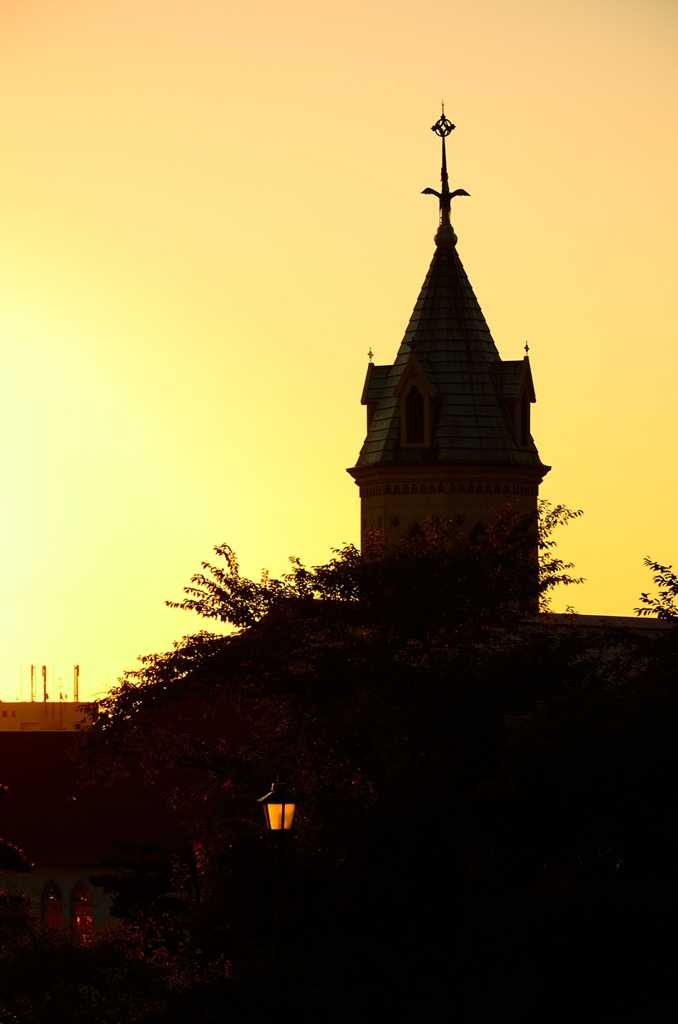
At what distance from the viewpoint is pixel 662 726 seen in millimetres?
29359

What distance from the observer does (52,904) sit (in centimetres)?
5178

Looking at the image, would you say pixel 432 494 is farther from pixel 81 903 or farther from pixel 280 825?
pixel 280 825

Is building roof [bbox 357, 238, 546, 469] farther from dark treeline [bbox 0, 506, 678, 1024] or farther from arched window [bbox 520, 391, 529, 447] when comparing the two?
dark treeline [bbox 0, 506, 678, 1024]

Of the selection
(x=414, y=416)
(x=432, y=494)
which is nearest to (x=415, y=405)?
(x=414, y=416)

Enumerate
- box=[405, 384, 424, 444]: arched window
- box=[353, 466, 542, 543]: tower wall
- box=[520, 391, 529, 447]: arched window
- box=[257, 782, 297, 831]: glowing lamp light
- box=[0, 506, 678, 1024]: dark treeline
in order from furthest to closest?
box=[520, 391, 529, 447]: arched window → box=[405, 384, 424, 444]: arched window → box=[353, 466, 542, 543]: tower wall → box=[0, 506, 678, 1024]: dark treeline → box=[257, 782, 297, 831]: glowing lamp light

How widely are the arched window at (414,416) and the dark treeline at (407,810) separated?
3863cm

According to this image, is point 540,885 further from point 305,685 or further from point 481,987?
point 305,685

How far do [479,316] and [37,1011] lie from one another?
182ft

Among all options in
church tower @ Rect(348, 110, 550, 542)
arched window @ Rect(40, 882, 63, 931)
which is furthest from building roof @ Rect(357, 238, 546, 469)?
arched window @ Rect(40, 882, 63, 931)

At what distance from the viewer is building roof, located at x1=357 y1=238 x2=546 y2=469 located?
76875 mm

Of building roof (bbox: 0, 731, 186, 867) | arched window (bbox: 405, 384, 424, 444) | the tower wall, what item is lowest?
building roof (bbox: 0, 731, 186, 867)

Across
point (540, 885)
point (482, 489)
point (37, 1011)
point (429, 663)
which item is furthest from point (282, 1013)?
point (482, 489)

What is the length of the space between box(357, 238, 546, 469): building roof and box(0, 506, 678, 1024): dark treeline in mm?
38272

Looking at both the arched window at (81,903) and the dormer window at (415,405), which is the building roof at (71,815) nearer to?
the arched window at (81,903)
